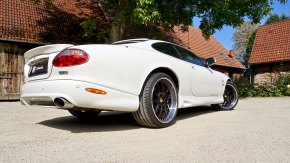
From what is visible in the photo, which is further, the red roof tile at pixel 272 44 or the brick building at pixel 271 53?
the red roof tile at pixel 272 44

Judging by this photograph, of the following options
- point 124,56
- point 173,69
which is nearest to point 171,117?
point 173,69

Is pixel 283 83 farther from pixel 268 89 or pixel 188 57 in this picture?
pixel 188 57

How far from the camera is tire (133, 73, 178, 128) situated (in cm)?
344

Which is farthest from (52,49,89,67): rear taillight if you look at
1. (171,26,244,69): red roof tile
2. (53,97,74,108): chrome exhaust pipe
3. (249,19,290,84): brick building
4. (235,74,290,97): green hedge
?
(249,19,290,84): brick building

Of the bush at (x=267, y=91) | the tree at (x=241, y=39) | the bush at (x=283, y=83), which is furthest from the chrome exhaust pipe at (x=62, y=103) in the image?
the tree at (x=241, y=39)

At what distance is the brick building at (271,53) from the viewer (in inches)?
735

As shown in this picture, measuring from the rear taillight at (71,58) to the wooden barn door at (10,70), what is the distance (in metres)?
8.79

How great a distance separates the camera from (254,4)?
10.9m

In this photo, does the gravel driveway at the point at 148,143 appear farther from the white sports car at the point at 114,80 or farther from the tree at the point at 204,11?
the tree at the point at 204,11

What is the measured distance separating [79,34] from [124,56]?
975 centimetres

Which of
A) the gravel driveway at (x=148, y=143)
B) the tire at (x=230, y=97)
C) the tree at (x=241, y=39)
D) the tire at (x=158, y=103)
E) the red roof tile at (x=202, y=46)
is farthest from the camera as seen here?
the tree at (x=241, y=39)

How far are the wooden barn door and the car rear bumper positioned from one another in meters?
8.24

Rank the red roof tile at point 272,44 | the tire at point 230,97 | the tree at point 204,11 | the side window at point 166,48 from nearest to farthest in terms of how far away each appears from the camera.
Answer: the side window at point 166,48 < the tire at point 230,97 < the tree at point 204,11 < the red roof tile at point 272,44

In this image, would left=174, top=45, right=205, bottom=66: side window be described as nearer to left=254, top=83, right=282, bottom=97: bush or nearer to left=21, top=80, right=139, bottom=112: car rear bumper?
left=21, top=80, right=139, bottom=112: car rear bumper
